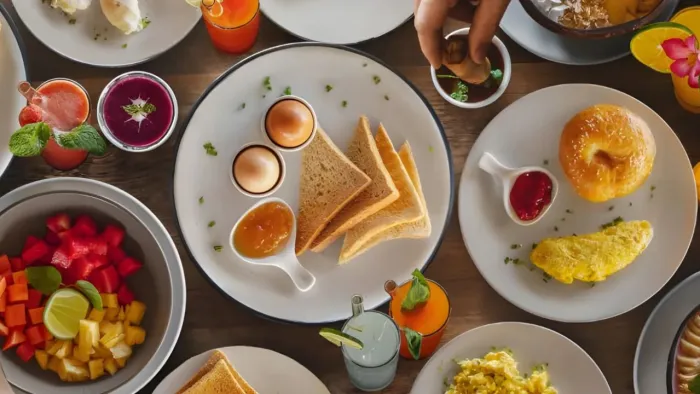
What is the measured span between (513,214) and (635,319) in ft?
1.64

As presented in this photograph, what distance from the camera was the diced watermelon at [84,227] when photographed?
1879 mm

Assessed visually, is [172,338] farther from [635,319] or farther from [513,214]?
[635,319]

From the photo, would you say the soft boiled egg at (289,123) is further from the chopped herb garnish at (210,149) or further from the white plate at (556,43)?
the white plate at (556,43)

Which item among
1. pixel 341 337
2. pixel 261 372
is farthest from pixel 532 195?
pixel 261 372

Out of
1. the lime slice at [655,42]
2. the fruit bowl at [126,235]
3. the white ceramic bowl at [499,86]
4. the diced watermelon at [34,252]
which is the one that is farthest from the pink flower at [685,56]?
the diced watermelon at [34,252]

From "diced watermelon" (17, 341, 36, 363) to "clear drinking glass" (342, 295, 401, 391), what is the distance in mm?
823

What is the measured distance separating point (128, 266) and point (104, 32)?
675 mm

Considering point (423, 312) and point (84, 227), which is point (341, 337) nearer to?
point (423, 312)

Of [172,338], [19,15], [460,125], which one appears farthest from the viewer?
[460,125]

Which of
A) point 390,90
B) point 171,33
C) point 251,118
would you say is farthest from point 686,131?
point 171,33

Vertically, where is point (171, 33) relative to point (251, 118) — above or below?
above

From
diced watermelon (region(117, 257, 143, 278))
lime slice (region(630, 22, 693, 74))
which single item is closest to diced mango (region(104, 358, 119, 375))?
diced watermelon (region(117, 257, 143, 278))

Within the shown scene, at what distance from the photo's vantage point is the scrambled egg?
6.14ft

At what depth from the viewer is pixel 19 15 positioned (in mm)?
1991
